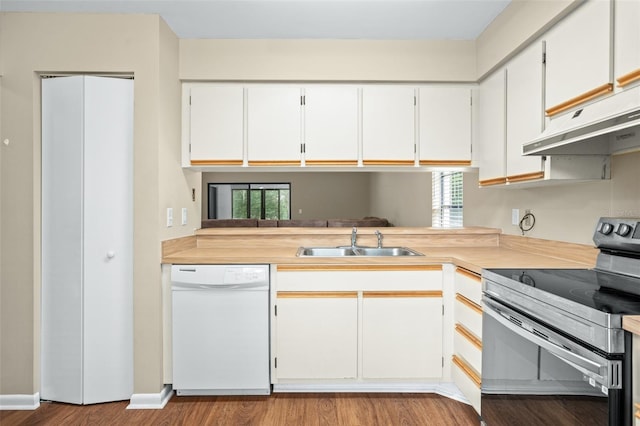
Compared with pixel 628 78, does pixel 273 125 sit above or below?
above

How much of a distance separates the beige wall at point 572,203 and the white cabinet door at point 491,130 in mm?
276

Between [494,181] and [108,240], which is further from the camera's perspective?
[494,181]

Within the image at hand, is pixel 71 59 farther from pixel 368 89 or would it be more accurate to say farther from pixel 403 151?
pixel 403 151

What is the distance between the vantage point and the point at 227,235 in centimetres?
277

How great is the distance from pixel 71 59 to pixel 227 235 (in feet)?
4.83

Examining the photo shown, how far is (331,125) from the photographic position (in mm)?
2574

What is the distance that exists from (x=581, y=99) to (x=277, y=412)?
86.5 inches

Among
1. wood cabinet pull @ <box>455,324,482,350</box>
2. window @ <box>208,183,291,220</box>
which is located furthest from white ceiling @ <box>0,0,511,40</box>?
window @ <box>208,183,291,220</box>

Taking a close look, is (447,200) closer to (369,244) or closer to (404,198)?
(369,244)

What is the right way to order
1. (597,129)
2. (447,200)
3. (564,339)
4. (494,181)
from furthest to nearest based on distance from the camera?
(447,200) → (494,181) → (597,129) → (564,339)

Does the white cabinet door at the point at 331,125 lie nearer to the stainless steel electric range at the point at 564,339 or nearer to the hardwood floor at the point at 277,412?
the stainless steel electric range at the point at 564,339

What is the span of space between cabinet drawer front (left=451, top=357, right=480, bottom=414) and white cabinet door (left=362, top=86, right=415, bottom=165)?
1361 mm

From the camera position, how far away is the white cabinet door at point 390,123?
258 centimetres

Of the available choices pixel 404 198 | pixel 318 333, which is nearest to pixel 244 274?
pixel 318 333
